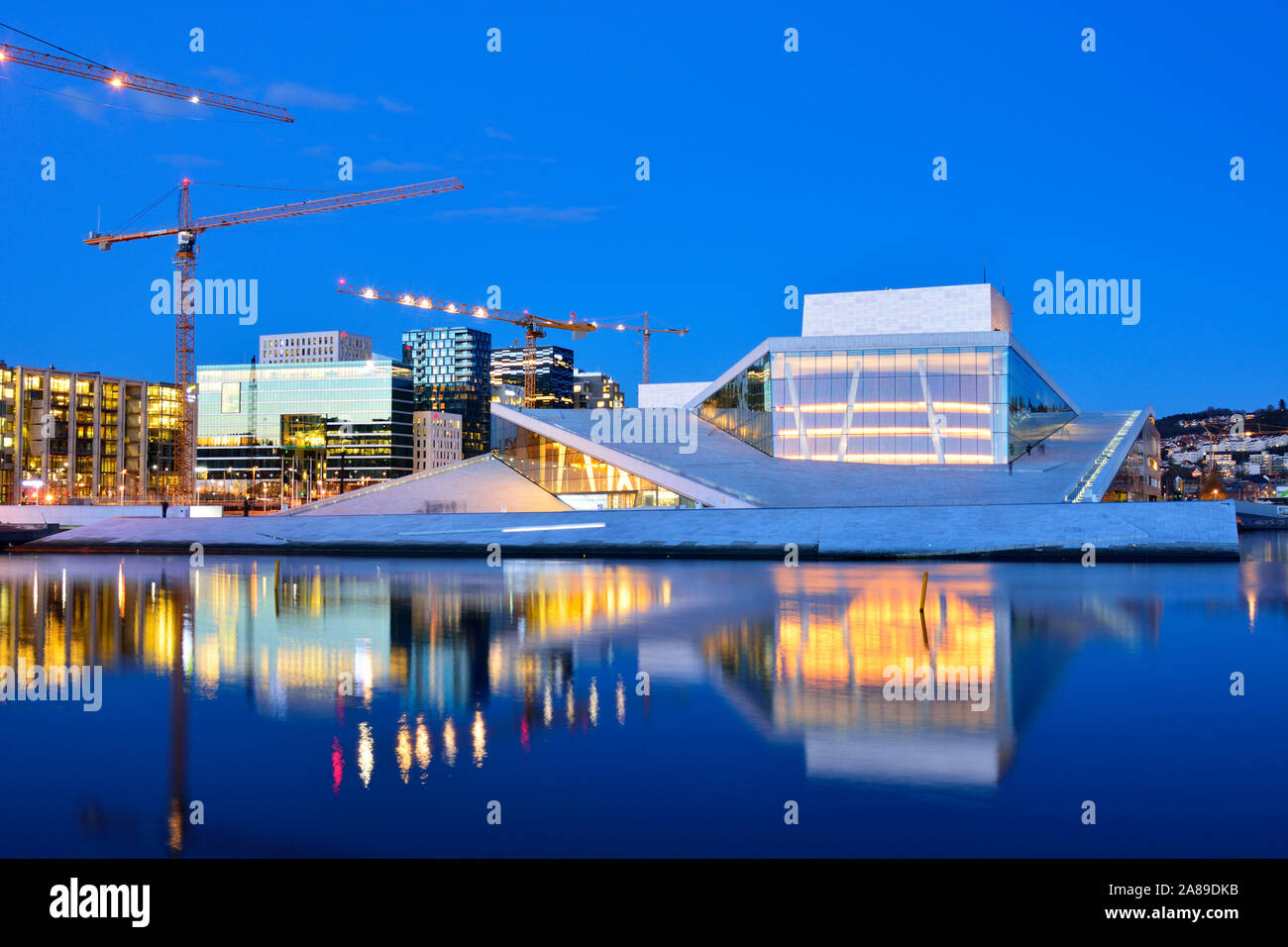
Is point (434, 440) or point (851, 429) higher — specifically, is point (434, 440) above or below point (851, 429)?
above

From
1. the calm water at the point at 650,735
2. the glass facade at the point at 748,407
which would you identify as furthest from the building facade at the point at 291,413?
the calm water at the point at 650,735

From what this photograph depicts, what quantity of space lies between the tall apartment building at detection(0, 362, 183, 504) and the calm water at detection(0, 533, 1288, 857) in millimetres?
101682

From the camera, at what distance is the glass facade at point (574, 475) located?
50.9m

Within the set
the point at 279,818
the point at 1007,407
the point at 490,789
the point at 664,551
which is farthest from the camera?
the point at 1007,407

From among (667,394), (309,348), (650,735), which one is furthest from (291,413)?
(650,735)

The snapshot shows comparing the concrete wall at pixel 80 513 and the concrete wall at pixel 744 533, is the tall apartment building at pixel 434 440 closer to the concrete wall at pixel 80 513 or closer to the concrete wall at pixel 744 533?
the concrete wall at pixel 80 513

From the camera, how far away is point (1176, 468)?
199625 millimetres

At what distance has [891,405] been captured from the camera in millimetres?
52562

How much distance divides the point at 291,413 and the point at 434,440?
2406 cm

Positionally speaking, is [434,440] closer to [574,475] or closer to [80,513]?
[80,513]
